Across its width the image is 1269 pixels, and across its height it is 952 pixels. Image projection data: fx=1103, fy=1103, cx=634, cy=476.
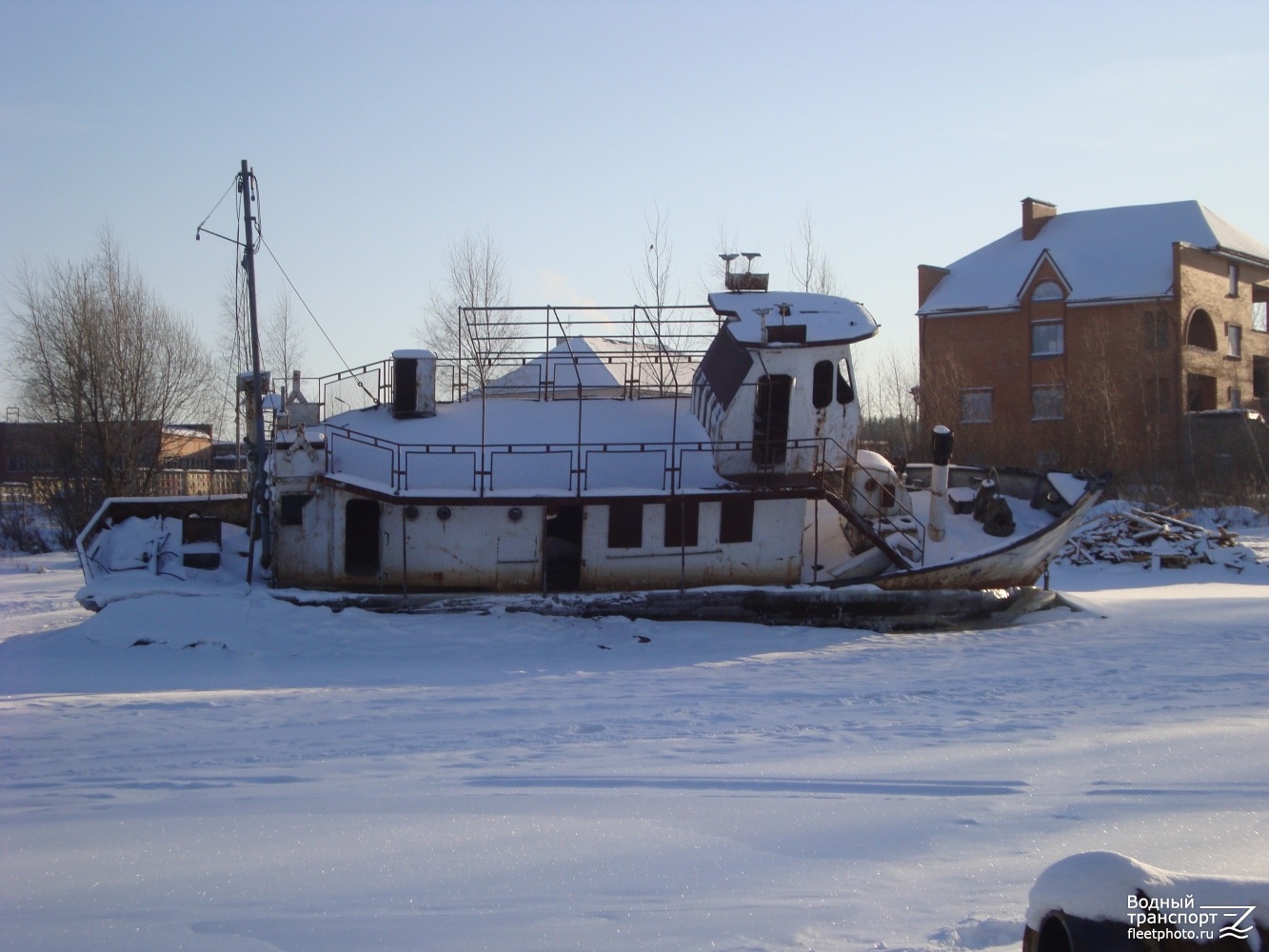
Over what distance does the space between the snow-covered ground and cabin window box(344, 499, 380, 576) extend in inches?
50.2

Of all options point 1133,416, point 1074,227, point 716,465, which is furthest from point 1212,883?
point 1074,227

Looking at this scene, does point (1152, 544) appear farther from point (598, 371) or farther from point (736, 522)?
point (598, 371)

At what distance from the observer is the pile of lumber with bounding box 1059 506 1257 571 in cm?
2314

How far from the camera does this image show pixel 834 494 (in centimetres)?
1578

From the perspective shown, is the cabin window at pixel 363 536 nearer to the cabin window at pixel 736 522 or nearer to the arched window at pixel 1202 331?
the cabin window at pixel 736 522

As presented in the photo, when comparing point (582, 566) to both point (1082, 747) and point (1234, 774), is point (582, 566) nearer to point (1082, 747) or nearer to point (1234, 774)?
point (1082, 747)

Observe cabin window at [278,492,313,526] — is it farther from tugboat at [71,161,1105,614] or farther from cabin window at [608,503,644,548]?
cabin window at [608,503,644,548]

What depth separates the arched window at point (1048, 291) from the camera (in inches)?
1670

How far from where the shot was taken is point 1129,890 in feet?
10.6

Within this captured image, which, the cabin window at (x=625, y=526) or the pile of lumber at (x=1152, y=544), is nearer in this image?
the cabin window at (x=625, y=526)

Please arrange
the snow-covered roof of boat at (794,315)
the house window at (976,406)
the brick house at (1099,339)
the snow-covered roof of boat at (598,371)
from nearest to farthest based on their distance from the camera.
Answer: the snow-covered roof of boat at (794,315)
the snow-covered roof of boat at (598,371)
the brick house at (1099,339)
the house window at (976,406)

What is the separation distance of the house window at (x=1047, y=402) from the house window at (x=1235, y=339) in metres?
8.33

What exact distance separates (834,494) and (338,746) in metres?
9.09

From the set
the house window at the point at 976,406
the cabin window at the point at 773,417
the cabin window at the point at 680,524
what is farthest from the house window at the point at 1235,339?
the cabin window at the point at 680,524
